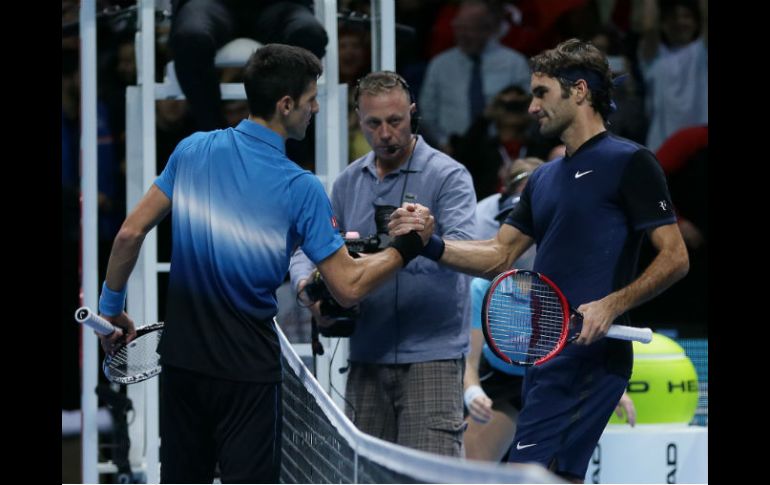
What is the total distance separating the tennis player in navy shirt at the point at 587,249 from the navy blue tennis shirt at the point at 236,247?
572mm

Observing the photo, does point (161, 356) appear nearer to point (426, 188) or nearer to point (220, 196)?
point (220, 196)

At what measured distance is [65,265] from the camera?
766cm

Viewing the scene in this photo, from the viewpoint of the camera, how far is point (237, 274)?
4195 millimetres

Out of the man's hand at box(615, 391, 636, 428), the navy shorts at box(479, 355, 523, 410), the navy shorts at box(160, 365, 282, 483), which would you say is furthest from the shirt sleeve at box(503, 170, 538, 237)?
the man's hand at box(615, 391, 636, 428)

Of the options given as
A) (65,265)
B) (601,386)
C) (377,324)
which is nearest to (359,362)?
(377,324)

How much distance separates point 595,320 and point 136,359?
61.1 inches

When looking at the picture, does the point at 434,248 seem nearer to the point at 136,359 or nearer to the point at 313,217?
the point at 313,217

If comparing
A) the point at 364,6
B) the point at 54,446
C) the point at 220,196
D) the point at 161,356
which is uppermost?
the point at 364,6

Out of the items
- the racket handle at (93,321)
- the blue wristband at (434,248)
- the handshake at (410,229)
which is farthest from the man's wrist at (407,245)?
the racket handle at (93,321)

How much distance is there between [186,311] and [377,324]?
1132 mm

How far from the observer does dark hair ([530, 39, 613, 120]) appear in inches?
189

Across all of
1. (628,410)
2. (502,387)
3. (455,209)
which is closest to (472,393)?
(502,387)

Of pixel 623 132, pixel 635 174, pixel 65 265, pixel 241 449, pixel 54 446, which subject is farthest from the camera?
pixel 623 132

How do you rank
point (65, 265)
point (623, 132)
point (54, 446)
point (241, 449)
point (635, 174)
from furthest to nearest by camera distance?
1. point (623, 132)
2. point (65, 265)
3. point (54, 446)
4. point (635, 174)
5. point (241, 449)
